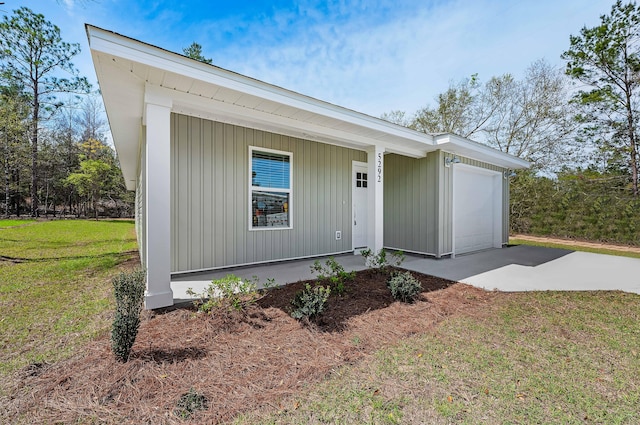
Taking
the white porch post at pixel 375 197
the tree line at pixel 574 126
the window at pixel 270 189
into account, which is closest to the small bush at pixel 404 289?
the white porch post at pixel 375 197

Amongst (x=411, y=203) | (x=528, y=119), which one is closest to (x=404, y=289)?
(x=411, y=203)

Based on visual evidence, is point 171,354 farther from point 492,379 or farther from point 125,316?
point 492,379

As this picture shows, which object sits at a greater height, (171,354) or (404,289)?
(404,289)

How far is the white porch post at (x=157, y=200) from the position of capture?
3.19 meters

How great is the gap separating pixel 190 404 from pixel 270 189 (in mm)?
4162

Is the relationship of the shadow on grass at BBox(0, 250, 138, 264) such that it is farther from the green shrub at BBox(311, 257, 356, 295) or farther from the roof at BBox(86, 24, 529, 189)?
the green shrub at BBox(311, 257, 356, 295)

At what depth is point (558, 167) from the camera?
12969 mm

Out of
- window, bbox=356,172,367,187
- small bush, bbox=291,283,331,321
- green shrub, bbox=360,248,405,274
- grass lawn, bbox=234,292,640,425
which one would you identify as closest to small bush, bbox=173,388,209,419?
grass lawn, bbox=234,292,640,425

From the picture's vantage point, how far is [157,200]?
3227mm

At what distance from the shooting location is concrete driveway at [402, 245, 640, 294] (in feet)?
15.0

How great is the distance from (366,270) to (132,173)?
9997 millimetres

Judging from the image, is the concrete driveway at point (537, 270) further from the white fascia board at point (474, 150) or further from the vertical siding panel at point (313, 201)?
the white fascia board at point (474, 150)

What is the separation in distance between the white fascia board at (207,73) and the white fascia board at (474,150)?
2.01m

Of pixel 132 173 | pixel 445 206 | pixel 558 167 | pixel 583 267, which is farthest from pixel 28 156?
pixel 558 167
